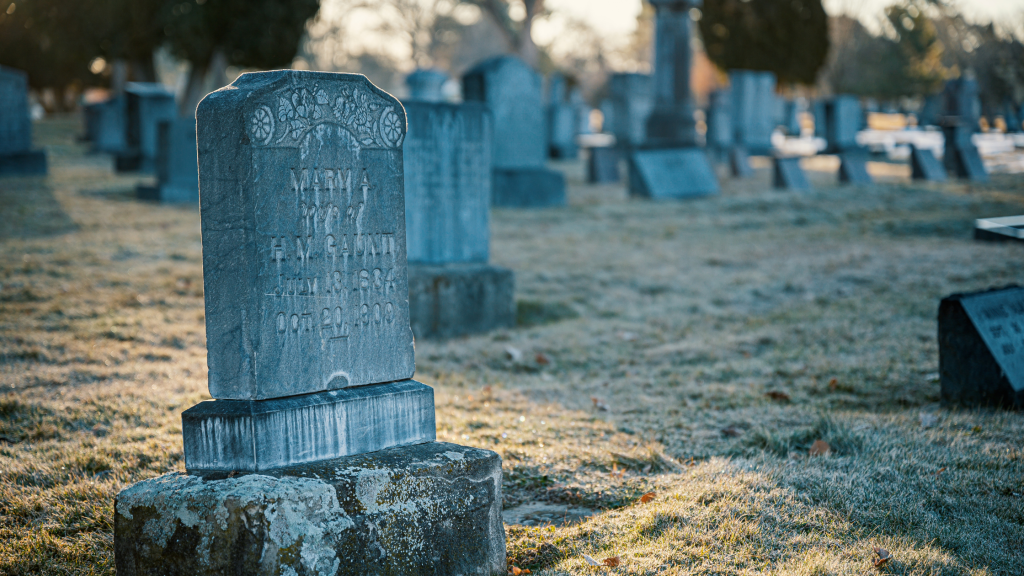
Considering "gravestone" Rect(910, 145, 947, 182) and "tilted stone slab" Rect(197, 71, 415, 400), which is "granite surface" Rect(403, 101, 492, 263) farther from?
"gravestone" Rect(910, 145, 947, 182)

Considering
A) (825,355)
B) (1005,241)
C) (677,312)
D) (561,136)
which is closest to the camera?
(825,355)

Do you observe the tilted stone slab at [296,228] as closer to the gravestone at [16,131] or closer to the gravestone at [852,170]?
the gravestone at [16,131]

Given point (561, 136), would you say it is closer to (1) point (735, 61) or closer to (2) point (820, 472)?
(1) point (735, 61)

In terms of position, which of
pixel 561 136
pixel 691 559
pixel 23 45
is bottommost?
pixel 691 559

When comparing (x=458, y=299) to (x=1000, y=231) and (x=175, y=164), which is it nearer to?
(x=1000, y=231)

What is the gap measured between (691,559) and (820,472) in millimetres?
904

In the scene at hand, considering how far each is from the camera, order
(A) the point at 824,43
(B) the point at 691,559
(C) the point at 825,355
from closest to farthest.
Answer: (B) the point at 691,559
(C) the point at 825,355
(A) the point at 824,43

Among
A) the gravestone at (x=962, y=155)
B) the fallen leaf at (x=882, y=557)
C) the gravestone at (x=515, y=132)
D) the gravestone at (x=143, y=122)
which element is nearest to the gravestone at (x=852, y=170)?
the gravestone at (x=962, y=155)

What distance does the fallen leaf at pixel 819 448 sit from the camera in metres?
3.68

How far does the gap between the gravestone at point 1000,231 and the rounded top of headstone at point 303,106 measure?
8.68 m

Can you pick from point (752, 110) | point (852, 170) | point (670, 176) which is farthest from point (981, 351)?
point (752, 110)

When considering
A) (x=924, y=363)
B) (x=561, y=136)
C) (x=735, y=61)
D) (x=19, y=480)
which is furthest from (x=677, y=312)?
(x=735, y=61)

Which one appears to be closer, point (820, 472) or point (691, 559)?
point (691, 559)

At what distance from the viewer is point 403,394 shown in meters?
2.89
